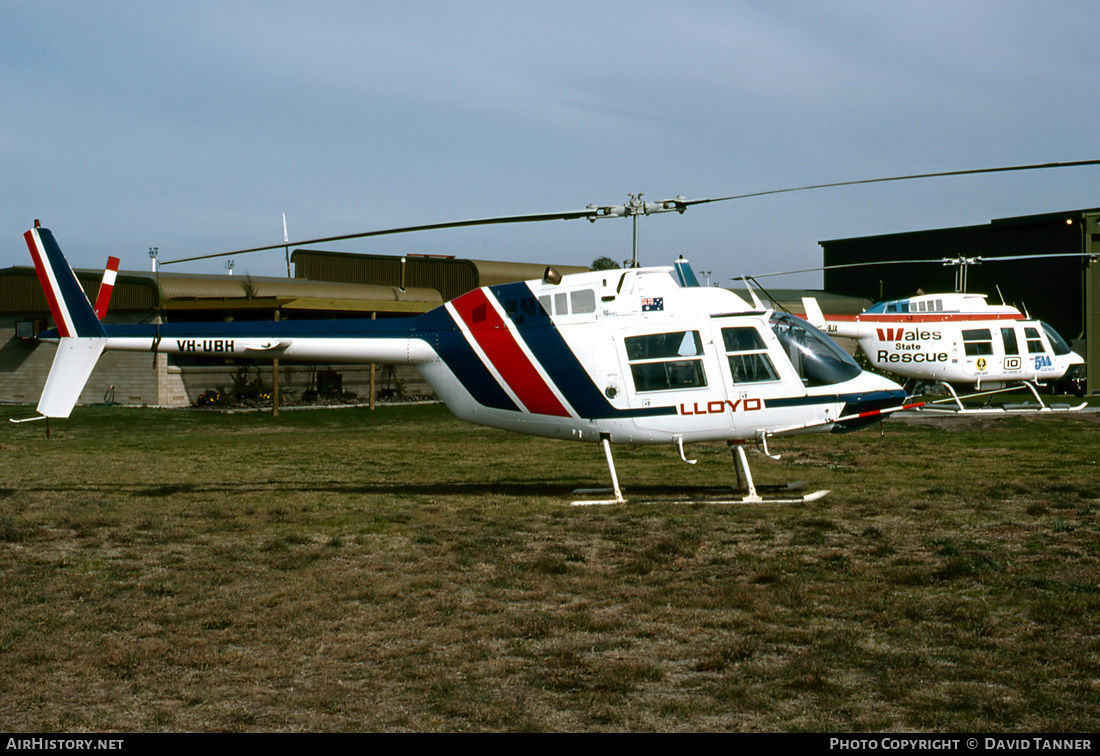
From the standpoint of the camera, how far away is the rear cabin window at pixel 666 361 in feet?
41.5

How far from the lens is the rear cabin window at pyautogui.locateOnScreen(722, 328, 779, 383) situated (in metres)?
12.7

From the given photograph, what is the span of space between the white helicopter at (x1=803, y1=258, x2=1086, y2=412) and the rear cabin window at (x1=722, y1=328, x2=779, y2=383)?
14.0 m

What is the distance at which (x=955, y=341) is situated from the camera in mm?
26109

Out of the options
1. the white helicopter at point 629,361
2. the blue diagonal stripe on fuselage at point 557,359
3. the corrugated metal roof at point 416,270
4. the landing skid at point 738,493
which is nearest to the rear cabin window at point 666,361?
the white helicopter at point 629,361

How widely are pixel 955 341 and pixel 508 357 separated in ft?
56.7

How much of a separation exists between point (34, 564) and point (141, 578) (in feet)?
4.44

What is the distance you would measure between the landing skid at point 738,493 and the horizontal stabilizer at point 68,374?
6.64 m

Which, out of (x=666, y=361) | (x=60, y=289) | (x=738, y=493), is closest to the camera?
(x=666, y=361)

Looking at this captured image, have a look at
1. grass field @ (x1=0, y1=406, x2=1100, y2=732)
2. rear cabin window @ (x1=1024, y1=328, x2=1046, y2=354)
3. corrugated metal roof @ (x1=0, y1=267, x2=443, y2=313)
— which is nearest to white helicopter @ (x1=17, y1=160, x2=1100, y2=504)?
grass field @ (x1=0, y1=406, x2=1100, y2=732)

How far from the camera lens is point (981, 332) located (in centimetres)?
2620

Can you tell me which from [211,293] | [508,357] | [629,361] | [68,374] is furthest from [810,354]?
[211,293]

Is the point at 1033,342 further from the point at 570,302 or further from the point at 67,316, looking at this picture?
the point at 67,316

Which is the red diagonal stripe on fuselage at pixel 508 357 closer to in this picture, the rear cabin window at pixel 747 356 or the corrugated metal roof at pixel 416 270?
the rear cabin window at pixel 747 356
